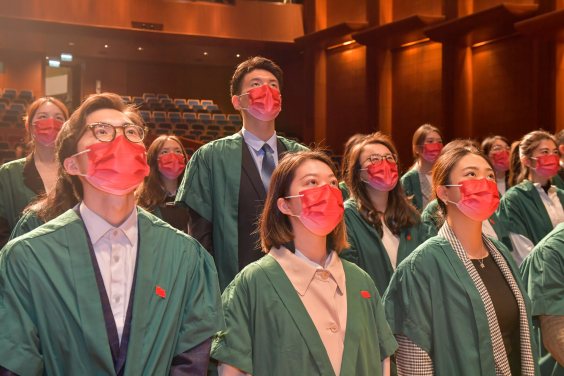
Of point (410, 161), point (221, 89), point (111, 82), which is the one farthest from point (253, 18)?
point (410, 161)

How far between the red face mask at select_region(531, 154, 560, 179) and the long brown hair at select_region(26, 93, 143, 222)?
3061 mm

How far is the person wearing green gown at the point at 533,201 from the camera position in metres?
3.66

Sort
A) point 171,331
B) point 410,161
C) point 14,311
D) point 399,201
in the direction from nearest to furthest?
point 14,311
point 171,331
point 399,201
point 410,161

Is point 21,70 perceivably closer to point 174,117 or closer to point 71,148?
point 174,117

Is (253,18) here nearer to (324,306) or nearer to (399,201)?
(399,201)

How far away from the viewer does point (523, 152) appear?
3.86m

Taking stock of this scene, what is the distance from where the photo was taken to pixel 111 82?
15055 mm

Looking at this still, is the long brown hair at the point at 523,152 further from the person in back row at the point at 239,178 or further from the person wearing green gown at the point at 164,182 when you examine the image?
the person wearing green gown at the point at 164,182

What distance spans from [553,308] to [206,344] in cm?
150

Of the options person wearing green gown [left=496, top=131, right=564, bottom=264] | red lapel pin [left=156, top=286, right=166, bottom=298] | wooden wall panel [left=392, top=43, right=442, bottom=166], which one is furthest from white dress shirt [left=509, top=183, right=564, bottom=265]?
wooden wall panel [left=392, top=43, right=442, bottom=166]

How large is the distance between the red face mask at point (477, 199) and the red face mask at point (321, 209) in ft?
2.15

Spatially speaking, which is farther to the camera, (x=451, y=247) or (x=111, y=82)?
(x=111, y=82)

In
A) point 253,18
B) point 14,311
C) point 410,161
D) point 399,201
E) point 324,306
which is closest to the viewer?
point 14,311

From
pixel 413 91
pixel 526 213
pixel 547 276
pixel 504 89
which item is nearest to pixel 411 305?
pixel 547 276
